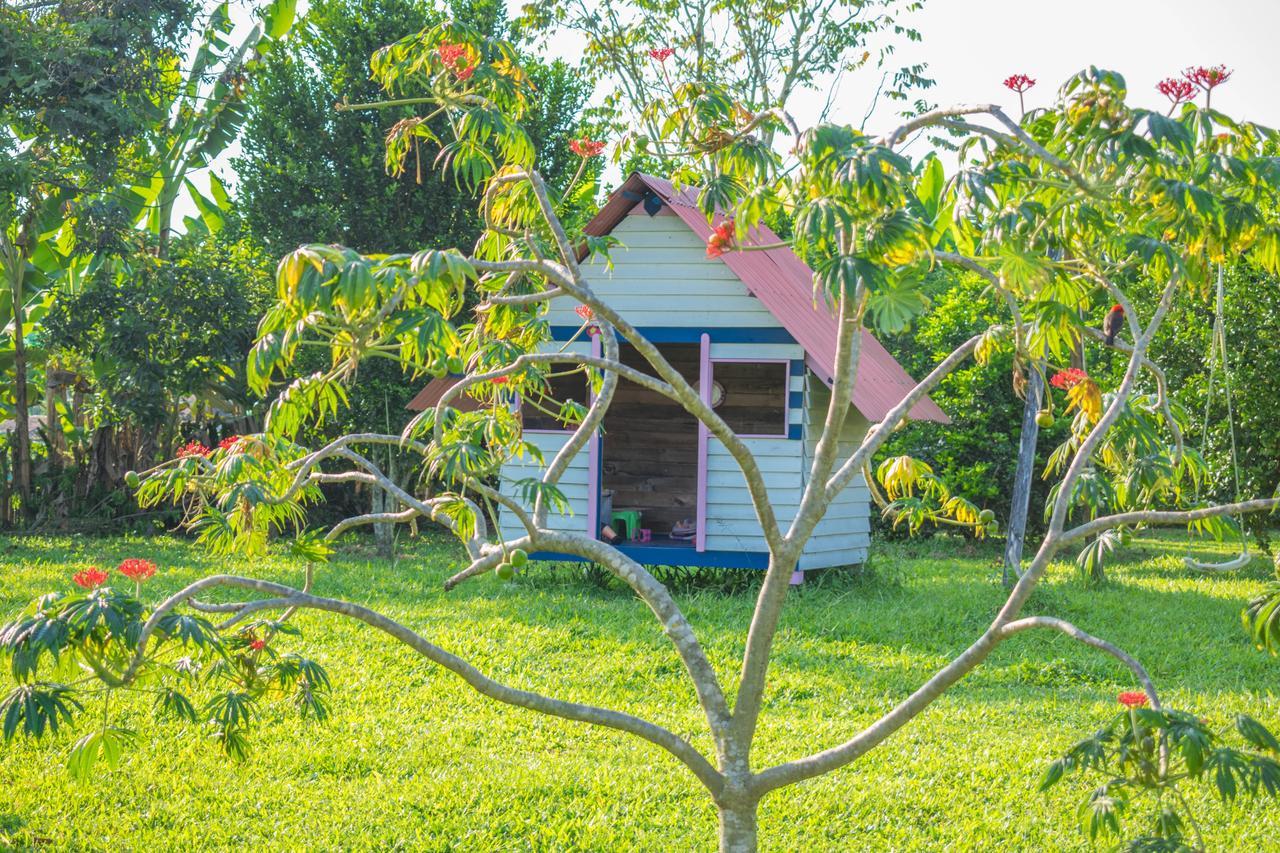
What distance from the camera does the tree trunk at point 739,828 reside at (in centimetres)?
349

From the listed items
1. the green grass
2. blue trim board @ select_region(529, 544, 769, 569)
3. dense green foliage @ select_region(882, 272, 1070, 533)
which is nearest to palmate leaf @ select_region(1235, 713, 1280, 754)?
the green grass

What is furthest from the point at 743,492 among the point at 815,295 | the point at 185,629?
the point at 185,629

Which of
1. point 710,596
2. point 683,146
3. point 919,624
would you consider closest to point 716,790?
point 683,146

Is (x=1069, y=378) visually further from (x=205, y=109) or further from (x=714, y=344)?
(x=205, y=109)

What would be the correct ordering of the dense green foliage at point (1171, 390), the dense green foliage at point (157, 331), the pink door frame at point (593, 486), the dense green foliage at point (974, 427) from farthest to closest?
the dense green foliage at point (974, 427)
the dense green foliage at point (157, 331)
the dense green foliage at point (1171, 390)
the pink door frame at point (593, 486)


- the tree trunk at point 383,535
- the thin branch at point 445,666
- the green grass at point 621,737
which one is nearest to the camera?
the thin branch at point 445,666

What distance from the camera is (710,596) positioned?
995 centimetres

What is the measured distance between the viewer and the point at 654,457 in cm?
1291

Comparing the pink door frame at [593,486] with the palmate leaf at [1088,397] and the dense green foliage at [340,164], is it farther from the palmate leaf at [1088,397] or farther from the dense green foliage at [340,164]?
the palmate leaf at [1088,397]

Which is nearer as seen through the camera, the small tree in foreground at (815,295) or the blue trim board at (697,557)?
the small tree in foreground at (815,295)

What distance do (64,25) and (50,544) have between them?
5.55 meters

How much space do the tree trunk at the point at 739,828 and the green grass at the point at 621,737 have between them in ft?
4.15

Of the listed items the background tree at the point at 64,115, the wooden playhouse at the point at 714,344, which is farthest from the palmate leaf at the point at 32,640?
the background tree at the point at 64,115

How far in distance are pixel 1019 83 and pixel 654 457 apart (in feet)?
32.8
